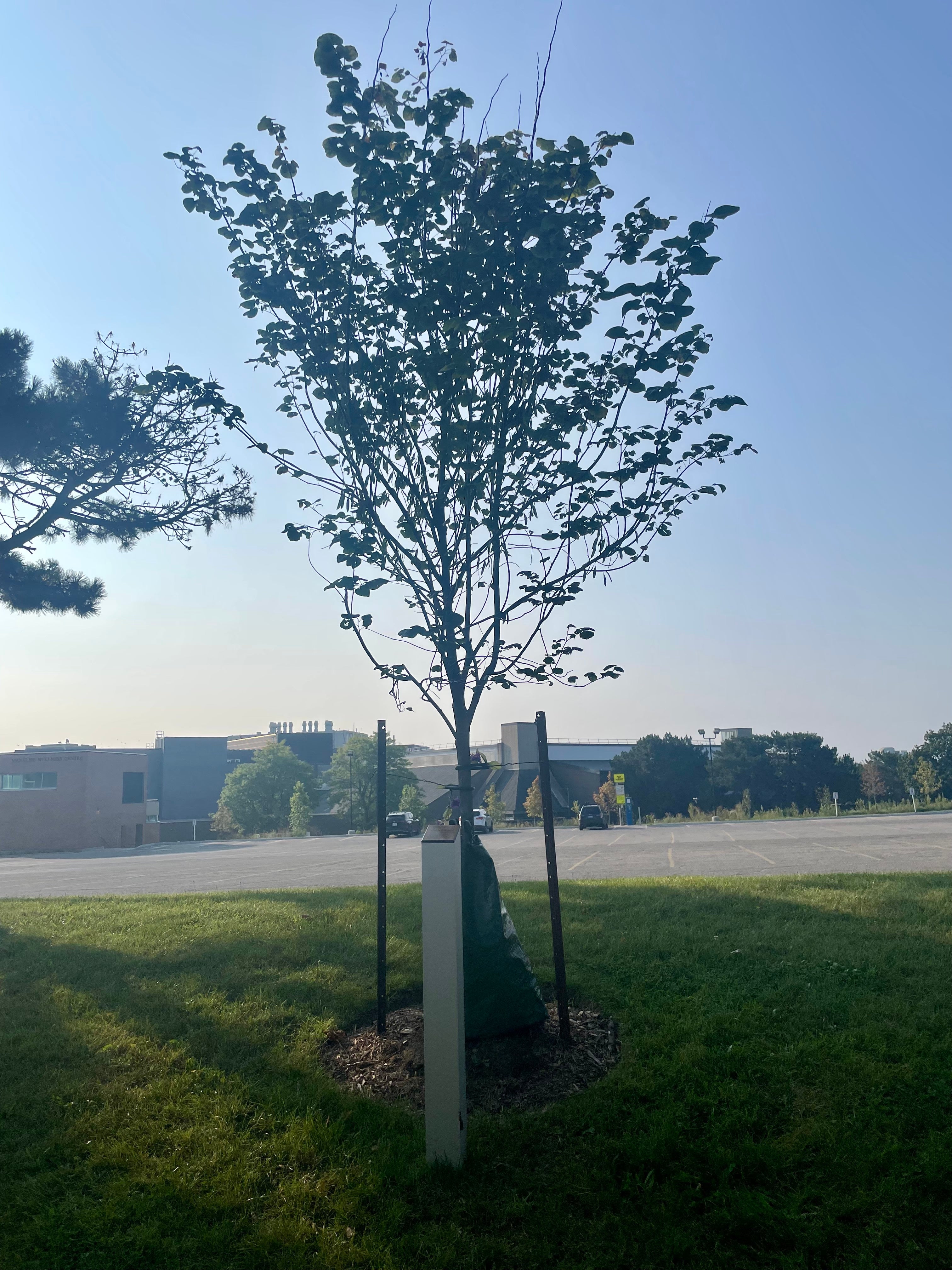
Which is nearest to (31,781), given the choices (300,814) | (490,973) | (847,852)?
(300,814)

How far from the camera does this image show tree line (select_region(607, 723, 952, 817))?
57.6 meters

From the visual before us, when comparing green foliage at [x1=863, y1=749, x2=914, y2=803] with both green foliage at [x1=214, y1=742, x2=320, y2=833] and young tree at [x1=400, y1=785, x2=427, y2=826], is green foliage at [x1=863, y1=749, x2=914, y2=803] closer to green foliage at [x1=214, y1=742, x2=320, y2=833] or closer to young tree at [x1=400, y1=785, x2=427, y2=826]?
young tree at [x1=400, y1=785, x2=427, y2=826]

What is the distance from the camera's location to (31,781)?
176 ft

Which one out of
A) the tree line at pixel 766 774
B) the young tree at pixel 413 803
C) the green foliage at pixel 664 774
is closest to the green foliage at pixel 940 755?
the tree line at pixel 766 774

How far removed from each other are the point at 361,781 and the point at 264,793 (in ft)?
36.2

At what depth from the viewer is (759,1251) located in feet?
10.6

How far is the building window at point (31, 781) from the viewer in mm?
53594

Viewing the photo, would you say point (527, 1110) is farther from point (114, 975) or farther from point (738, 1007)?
point (114, 975)

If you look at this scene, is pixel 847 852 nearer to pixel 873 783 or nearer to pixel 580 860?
pixel 580 860

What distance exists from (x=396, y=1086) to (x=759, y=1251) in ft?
7.14

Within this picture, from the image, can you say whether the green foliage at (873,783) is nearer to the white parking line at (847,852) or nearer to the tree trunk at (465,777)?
the white parking line at (847,852)

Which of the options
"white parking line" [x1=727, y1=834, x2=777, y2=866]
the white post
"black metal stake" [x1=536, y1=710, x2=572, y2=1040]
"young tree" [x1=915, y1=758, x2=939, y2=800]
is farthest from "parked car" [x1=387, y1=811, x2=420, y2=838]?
the white post

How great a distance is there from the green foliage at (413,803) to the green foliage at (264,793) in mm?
9950

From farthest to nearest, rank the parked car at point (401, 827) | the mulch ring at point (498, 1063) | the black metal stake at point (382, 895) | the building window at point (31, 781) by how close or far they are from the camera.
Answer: the building window at point (31, 781) < the parked car at point (401, 827) < the black metal stake at point (382, 895) < the mulch ring at point (498, 1063)
